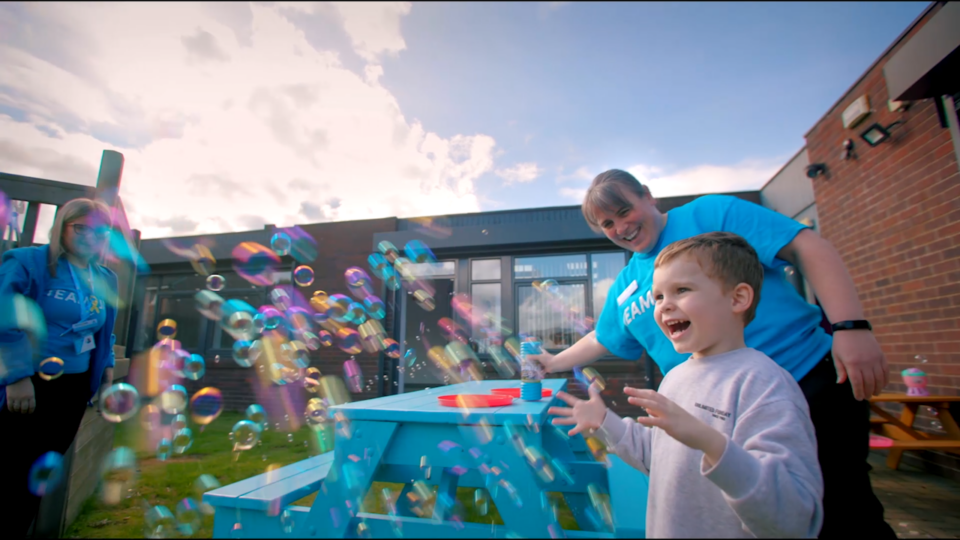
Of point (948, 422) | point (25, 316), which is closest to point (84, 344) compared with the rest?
point (25, 316)

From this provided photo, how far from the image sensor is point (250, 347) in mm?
5359

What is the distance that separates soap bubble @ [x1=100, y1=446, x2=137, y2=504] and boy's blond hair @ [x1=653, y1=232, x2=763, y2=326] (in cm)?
418

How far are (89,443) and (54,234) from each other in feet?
6.41

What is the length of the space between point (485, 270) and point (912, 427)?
20.9 feet

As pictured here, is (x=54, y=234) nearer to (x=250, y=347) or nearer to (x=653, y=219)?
(x=653, y=219)

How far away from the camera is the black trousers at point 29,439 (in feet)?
5.96

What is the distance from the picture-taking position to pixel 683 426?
809 mm

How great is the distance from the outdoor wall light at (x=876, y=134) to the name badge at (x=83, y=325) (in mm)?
6440

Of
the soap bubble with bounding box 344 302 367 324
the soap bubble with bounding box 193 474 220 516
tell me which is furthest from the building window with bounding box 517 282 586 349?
the soap bubble with bounding box 193 474 220 516

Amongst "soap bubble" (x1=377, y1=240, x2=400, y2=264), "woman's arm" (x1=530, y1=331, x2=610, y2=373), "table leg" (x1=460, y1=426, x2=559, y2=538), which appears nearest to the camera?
"table leg" (x1=460, y1=426, x2=559, y2=538)

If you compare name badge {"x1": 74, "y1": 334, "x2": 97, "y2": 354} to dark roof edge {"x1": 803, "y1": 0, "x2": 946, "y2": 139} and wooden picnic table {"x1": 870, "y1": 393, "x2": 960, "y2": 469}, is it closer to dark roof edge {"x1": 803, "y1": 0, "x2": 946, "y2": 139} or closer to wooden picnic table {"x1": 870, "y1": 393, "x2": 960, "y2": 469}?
wooden picnic table {"x1": 870, "y1": 393, "x2": 960, "y2": 469}

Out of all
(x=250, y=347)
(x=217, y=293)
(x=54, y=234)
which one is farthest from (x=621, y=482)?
(x=217, y=293)

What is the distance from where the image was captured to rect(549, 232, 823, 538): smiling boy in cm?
78

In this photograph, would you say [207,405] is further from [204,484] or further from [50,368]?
[50,368]
